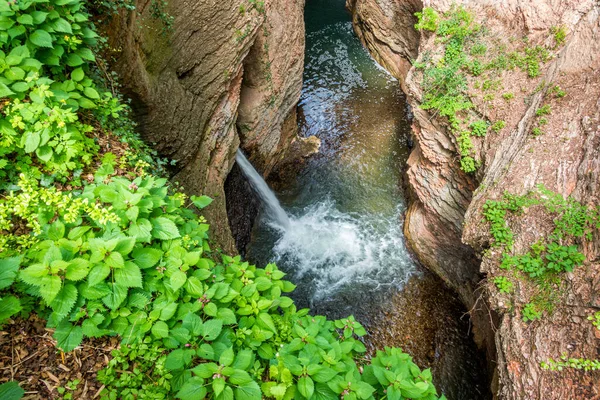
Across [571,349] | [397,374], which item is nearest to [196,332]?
[397,374]

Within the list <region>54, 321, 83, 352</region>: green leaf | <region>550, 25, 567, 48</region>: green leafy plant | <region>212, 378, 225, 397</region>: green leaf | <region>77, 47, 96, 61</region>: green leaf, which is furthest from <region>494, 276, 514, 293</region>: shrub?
<region>77, 47, 96, 61</region>: green leaf

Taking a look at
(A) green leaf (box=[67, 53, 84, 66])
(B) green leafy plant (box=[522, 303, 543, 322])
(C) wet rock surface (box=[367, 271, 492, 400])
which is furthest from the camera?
(C) wet rock surface (box=[367, 271, 492, 400])

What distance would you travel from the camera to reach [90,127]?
318 centimetres

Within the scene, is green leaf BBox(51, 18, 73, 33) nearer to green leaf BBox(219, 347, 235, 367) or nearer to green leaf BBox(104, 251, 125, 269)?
green leaf BBox(104, 251, 125, 269)

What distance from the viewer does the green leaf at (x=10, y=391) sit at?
1.73m

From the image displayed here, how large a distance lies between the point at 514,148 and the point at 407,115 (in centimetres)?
638

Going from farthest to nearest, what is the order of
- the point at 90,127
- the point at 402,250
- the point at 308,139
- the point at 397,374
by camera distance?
1. the point at 308,139
2. the point at 402,250
3. the point at 90,127
4. the point at 397,374

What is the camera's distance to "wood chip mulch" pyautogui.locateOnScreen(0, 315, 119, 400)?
221 cm

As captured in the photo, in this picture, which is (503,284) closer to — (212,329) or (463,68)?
(212,329)

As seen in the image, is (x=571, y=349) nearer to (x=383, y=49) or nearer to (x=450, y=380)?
(x=450, y=380)

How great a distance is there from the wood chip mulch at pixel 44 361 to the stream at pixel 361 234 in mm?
5742

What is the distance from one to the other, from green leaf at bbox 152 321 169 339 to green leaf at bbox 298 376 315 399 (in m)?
1.10

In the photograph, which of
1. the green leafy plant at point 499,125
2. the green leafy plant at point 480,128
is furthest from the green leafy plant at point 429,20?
the green leafy plant at point 499,125

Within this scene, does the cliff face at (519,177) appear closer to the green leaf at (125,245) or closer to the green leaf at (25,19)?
the green leaf at (125,245)
